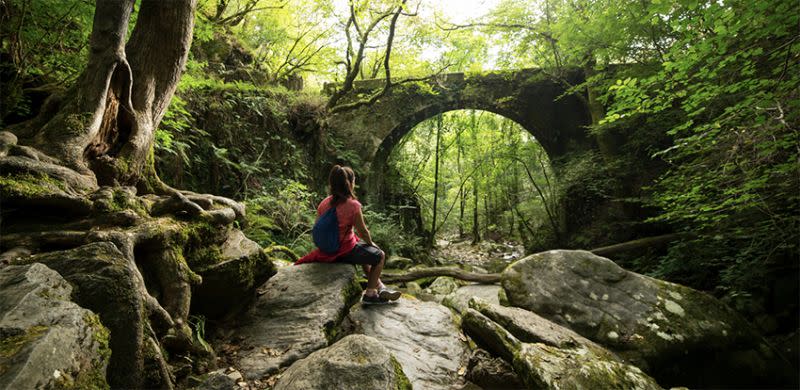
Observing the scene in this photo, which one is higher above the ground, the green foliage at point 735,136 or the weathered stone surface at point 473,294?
the green foliage at point 735,136

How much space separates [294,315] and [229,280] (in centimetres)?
66

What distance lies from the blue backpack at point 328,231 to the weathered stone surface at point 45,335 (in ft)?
7.24

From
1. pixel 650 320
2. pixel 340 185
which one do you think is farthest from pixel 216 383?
pixel 650 320

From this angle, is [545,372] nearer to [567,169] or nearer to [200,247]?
[200,247]

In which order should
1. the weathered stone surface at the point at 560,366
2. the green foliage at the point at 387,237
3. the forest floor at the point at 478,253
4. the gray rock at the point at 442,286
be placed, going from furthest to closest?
the forest floor at the point at 478,253
the green foliage at the point at 387,237
the gray rock at the point at 442,286
the weathered stone surface at the point at 560,366

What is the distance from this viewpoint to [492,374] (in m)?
2.76

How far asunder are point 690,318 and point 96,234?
550 centimetres

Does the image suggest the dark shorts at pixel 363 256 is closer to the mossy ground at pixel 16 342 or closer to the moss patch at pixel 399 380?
the moss patch at pixel 399 380

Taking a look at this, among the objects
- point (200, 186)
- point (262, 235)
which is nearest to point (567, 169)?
point (262, 235)

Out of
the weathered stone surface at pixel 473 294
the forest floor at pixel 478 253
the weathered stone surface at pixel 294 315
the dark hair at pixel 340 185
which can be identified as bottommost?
the forest floor at pixel 478 253

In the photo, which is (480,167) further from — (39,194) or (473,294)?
(39,194)

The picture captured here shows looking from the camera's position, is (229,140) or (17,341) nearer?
(17,341)

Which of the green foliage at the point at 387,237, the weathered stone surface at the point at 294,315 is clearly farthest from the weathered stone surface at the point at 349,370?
the green foliage at the point at 387,237

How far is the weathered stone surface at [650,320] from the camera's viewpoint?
3508 millimetres
